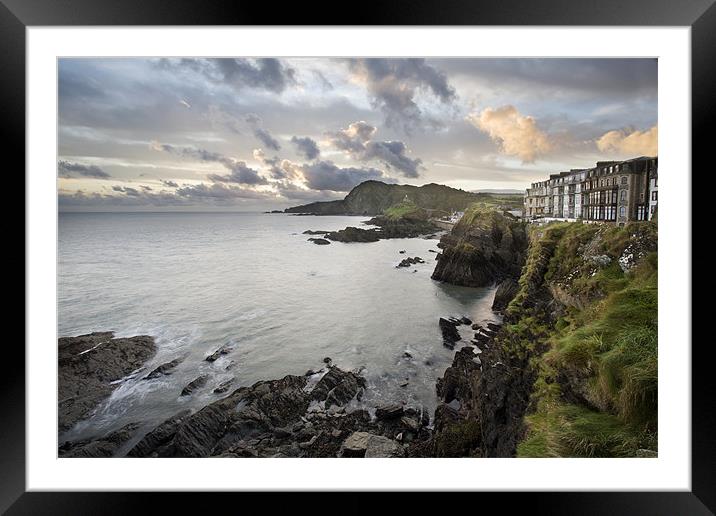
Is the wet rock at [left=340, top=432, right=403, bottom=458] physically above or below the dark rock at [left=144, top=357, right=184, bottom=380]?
below

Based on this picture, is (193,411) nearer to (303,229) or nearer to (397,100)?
(303,229)

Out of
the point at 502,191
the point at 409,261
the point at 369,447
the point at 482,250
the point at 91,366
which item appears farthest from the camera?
the point at 409,261

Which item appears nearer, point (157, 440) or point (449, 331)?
point (157, 440)

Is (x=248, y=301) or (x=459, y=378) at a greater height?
(x=248, y=301)

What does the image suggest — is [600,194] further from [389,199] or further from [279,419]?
[279,419]

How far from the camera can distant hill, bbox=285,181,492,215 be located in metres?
3.10

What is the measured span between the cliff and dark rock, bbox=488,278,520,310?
0.20 feet

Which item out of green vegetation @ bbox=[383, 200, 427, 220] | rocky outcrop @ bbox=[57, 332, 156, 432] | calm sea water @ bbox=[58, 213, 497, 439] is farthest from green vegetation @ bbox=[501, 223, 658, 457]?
rocky outcrop @ bbox=[57, 332, 156, 432]

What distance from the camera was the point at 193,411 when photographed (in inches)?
108

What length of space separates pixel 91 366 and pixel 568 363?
3.75 metres

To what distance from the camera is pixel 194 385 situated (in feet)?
9.42

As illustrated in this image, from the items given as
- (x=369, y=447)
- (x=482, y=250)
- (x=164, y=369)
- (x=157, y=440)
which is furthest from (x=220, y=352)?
(x=482, y=250)

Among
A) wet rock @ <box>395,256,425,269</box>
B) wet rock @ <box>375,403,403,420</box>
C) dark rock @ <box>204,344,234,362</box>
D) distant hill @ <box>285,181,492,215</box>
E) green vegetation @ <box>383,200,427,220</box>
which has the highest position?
distant hill @ <box>285,181,492,215</box>

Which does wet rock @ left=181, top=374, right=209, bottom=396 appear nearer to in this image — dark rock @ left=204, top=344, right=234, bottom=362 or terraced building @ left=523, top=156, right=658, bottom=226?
dark rock @ left=204, top=344, right=234, bottom=362
